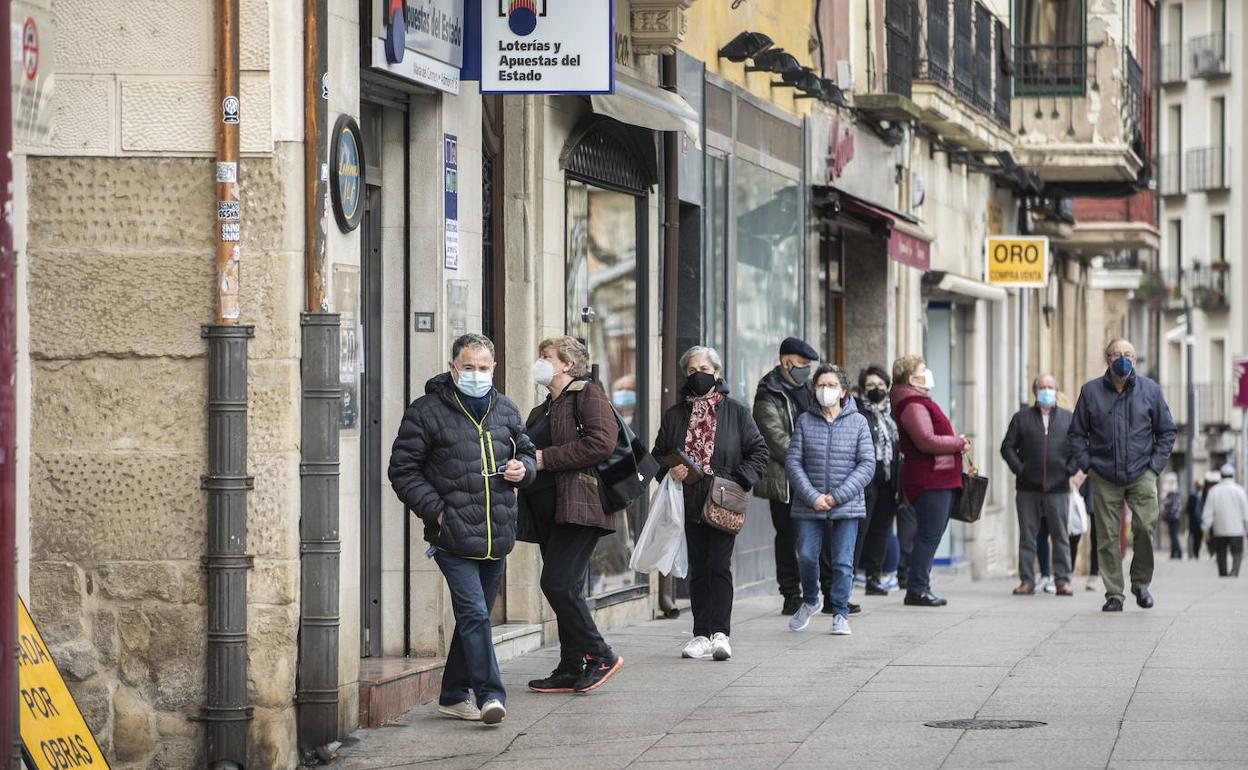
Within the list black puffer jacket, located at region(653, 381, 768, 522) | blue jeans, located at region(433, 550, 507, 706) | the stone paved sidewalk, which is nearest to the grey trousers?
the stone paved sidewalk

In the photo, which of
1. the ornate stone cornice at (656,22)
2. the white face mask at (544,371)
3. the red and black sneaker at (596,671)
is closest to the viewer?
the white face mask at (544,371)

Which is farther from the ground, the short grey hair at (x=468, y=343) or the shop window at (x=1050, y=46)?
the shop window at (x=1050, y=46)

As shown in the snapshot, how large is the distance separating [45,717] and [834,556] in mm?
7566

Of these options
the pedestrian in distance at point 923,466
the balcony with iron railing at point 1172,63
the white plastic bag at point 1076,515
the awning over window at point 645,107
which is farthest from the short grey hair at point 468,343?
the balcony with iron railing at point 1172,63

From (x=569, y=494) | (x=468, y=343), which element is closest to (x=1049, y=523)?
(x=569, y=494)

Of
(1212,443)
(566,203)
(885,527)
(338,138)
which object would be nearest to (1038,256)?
(885,527)

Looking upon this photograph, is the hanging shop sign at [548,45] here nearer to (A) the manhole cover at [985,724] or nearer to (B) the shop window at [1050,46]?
(A) the manhole cover at [985,724]

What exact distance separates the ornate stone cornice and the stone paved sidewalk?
12.8 ft

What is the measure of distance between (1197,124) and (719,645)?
60.8m

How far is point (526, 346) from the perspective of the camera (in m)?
14.0

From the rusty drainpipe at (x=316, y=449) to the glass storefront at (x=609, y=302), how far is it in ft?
16.7

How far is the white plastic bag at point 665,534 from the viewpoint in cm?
1349

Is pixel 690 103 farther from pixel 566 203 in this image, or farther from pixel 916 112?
pixel 916 112

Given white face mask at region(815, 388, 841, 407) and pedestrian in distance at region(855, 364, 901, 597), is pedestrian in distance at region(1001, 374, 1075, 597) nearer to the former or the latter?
pedestrian in distance at region(855, 364, 901, 597)
